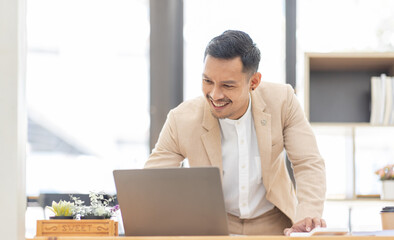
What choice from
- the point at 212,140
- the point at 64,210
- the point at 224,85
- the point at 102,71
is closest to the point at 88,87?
the point at 102,71

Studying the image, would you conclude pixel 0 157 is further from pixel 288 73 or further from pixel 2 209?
pixel 288 73

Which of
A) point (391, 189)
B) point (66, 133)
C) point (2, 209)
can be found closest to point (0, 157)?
point (2, 209)

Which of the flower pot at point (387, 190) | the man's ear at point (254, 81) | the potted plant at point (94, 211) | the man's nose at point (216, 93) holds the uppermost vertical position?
the man's ear at point (254, 81)

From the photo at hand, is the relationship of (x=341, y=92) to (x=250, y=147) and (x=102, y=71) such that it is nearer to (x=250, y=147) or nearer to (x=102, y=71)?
(x=250, y=147)

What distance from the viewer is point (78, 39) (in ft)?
13.7

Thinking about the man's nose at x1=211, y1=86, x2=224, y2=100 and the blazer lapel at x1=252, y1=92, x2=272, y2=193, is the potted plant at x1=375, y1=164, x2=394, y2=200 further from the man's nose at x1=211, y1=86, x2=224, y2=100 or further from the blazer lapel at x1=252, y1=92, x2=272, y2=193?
the man's nose at x1=211, y1=86, x2=224, y2=100

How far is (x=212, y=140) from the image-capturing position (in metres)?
2.43

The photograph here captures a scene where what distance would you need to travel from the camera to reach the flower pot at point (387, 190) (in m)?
3.39

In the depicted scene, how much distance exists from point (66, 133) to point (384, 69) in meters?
2.20

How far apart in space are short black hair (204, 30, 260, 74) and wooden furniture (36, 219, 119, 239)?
788mm

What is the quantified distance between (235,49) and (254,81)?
0.20 metres

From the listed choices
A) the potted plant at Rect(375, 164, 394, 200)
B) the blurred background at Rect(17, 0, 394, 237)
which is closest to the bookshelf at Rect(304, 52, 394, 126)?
the blurred background at Rect(17, 0, 394, 237)

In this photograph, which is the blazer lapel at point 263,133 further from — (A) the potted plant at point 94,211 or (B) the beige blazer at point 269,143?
(A) the potted plant at point 94,211

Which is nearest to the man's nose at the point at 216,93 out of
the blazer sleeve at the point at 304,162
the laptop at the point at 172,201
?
the blazer sleeve at the point at 304,162
